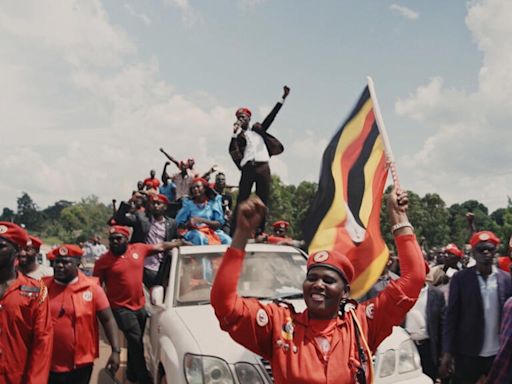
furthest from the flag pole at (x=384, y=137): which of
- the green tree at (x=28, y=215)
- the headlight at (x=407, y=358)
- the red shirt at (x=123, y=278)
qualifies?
the green tree at (x=28, y=215)

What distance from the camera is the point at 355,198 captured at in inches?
184

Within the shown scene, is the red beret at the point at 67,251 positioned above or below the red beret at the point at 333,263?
above

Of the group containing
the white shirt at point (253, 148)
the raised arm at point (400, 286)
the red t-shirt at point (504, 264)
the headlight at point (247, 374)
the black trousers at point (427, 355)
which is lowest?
the black trousers at point (427, 355)

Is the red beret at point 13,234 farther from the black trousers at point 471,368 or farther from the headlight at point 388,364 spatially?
the black trousers at point 471,368

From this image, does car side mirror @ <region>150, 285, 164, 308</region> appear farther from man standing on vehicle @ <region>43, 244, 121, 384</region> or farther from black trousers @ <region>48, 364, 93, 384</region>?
black trousers @ <region>48, 364, 93, 384</region>

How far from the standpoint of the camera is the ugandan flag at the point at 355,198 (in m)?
4.25

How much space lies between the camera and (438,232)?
188 feet

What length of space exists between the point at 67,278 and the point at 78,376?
0.81 metres

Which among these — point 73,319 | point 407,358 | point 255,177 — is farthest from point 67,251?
point 255,177

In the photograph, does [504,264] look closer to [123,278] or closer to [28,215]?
[123,278]

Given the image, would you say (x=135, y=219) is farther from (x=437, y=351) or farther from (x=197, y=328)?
(x=437, y=351)

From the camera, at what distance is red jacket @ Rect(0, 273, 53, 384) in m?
3.43

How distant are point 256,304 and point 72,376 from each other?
8.86ft

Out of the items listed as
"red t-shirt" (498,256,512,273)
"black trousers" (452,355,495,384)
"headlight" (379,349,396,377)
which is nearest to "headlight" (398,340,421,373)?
"headlight" (379,349,396,377)
